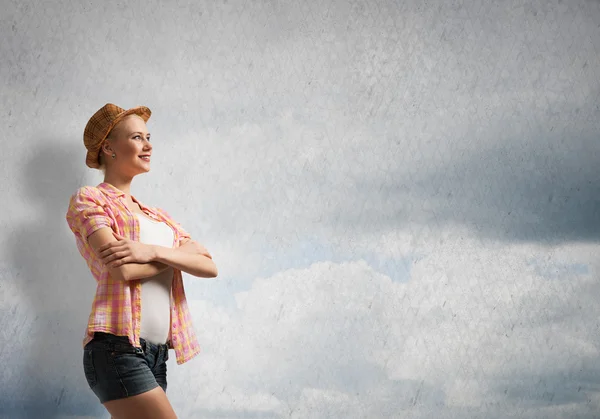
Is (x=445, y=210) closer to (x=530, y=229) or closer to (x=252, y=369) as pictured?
(x=530, y=229)

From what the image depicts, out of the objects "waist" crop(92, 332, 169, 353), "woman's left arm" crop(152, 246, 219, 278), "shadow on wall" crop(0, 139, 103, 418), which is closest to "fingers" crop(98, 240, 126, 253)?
"woman's left arm" crop(152, 246, 219, 278)

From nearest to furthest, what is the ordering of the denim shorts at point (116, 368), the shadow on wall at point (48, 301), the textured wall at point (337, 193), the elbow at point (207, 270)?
the denim shorts at point (116, 368)
the elbow at point (207, 270)
the shadow on wall at point (48, 301)
the textured wall at point (337, 193)

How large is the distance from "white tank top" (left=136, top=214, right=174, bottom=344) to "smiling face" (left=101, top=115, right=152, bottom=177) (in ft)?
0.51

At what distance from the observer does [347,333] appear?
8.11 ft

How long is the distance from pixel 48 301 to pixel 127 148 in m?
0.64

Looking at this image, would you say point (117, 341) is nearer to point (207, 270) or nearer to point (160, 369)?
point (160, 369)

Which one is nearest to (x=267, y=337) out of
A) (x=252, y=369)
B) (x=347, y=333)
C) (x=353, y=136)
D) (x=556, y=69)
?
A: (x=252, y=369)

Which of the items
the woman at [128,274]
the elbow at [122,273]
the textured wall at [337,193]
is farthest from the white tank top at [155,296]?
the textured wall at [337,193]

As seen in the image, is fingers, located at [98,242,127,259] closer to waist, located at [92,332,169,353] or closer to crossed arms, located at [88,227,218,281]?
crossed arms, located at [88,227,218,281]

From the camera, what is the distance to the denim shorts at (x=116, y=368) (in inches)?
67.9

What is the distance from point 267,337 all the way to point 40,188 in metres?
0.96

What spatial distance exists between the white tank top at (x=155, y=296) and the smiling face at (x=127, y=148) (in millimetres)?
156

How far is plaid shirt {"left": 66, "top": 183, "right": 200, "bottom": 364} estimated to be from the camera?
177 cm

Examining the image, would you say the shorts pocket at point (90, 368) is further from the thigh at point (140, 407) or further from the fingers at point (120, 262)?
the fingers at point (120, 262)
